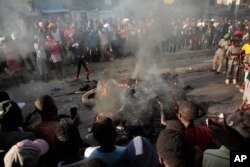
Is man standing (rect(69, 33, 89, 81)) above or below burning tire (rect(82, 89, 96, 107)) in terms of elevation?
above

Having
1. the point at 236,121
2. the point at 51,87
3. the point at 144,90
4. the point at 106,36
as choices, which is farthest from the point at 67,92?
the point at 236,121

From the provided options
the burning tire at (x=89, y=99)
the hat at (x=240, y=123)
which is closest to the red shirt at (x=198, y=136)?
the hat at (x=240, y=123)

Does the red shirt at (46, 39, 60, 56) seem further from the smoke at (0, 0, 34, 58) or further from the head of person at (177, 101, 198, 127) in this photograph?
the head of person at (177, 101, 198, 127)

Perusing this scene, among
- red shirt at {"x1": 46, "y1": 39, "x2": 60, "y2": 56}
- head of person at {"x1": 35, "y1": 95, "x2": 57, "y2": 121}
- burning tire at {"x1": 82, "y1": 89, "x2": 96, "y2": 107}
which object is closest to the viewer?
head of person at {"x1": 35, "y1": 95, "x2": 57, "y2": 121}

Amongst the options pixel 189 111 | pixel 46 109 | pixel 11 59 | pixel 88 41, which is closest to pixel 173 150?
pixel 189 111

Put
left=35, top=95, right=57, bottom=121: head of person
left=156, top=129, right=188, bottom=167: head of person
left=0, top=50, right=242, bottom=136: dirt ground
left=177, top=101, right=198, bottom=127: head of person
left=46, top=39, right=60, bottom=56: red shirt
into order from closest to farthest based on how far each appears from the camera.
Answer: left=156, top=129, right=188, bottom=167: head of person
left=177, top=101, right=198, bottom=127: head of person
left=35, top=95, right=57, bottom=121: head of person
left=0, top=50, right=242, bottom=136: dirt ground
left=46, top=39, right=60, bottom=56: red shirt

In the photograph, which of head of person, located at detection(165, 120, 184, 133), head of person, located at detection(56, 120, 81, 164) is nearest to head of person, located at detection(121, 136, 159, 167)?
head of person, located at detection(56, 120, 81, 164)

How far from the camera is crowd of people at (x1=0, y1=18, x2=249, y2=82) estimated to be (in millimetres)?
11875

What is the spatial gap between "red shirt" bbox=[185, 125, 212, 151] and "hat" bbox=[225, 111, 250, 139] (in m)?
0.65

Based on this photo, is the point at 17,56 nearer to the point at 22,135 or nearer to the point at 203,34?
the point at 22,135

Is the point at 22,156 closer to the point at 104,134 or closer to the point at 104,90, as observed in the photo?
the point at 104,134

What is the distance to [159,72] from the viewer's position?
39.2ft

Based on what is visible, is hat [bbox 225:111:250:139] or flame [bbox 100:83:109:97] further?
flame [bbox 100:83:109:97]

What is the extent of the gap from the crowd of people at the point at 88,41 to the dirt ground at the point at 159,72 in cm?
67
